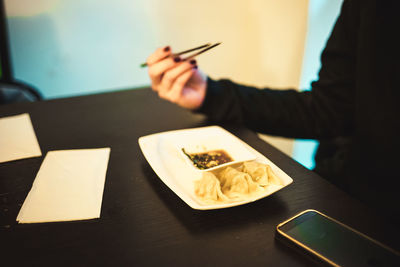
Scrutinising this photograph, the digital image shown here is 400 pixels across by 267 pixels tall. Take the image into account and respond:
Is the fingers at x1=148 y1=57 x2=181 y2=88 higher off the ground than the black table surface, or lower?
higher

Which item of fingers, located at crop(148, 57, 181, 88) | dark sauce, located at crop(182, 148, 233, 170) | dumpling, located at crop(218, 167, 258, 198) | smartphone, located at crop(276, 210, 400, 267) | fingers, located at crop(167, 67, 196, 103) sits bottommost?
smartphone, located at crop(276, 210, 400, 267)

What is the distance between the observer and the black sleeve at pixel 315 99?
100cm

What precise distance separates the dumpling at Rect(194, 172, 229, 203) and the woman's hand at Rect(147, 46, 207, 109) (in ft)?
1.32

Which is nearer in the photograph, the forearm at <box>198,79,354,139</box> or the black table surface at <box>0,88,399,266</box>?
the black table surface at <box>0,88,399,266</box>

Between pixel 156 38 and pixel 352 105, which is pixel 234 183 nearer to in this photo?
pixel 352 105

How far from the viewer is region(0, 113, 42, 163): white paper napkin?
74 centimetres

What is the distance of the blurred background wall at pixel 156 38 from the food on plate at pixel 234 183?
4.76 feet

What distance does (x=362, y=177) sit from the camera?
946 mm

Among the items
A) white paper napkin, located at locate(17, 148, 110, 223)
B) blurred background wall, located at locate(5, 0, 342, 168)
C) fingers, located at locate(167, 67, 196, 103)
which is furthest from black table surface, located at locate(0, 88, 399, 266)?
blurred background wall, located at locate(5, 0, 342, 168)

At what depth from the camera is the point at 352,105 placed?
104 centimetres

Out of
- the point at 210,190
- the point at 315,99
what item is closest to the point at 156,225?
the point at 210,190

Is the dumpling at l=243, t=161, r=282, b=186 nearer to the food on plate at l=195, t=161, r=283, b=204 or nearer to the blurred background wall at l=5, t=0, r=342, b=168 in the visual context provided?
the food on plate at l=195, t=161, r=283, b=204

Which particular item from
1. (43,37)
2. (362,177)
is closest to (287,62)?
(362,177)

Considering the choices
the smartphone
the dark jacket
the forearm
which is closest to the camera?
the smartphone
